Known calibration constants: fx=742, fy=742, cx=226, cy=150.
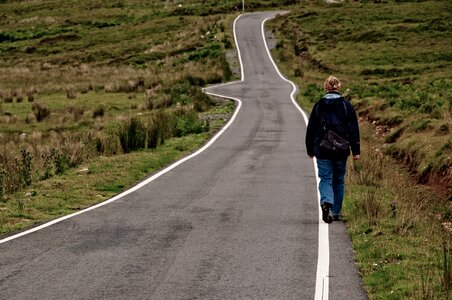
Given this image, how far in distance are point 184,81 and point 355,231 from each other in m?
36.4

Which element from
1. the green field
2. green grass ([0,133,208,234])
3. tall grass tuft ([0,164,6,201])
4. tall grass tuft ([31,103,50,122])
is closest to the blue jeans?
the green field

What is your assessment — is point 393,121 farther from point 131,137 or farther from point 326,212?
point 326,212

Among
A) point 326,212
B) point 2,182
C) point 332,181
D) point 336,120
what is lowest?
point 2,182

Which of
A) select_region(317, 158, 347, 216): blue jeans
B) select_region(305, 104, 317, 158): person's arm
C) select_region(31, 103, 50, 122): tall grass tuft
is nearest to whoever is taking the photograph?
select_region(317, 158, 347, 216): blue jeans

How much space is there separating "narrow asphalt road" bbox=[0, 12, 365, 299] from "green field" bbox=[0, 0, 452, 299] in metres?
0.70

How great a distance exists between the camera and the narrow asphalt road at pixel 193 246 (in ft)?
25.3

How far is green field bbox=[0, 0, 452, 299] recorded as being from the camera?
11.3 metres

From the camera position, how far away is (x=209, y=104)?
35875mm

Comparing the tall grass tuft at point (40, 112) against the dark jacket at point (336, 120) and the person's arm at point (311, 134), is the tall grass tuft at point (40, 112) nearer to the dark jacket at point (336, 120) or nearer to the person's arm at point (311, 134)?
the person's arm at point (311, 134)

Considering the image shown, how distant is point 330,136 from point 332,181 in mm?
777

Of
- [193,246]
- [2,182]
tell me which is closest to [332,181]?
[193,246]

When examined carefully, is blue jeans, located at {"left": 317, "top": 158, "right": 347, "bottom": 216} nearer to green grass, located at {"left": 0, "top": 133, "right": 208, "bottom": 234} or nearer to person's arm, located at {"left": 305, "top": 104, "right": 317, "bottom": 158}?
person's arm, located at {"left": 305, "top": 104, "right": 317, "bottom": 158}

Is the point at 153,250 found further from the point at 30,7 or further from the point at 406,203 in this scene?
the point at 30,7

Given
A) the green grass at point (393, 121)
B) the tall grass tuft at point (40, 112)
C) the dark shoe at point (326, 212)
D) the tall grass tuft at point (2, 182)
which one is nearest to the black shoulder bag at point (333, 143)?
the dark shoe at point (326, 212)
